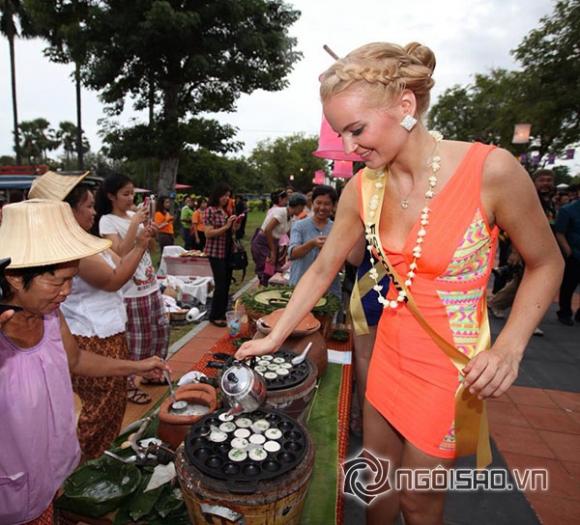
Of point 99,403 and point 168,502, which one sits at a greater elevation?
point 168,502

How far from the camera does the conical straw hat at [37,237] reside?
4.17ft

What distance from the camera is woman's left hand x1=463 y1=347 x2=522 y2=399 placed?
105 centimetres

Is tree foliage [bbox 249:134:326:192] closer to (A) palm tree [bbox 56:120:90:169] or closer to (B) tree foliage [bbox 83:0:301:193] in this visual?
(A) palm tree [bbox 56:120:90:169]

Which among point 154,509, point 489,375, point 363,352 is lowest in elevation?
point 154,509

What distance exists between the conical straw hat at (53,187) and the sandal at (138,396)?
7.04 feet

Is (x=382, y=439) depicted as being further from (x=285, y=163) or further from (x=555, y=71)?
(x=285, y=163)

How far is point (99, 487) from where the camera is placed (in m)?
1.42

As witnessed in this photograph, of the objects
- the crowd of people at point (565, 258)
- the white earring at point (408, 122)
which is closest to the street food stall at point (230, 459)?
the white earring at point (408, 122)

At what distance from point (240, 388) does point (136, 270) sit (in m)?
2.06

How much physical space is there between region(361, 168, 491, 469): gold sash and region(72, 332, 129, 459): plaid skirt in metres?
1.81

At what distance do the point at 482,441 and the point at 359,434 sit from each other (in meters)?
1.83

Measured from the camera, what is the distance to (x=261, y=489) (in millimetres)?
1083

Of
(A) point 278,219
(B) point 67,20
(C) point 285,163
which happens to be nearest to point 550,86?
(A) point 278,219

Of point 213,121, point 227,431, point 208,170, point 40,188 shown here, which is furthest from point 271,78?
point 208,170
